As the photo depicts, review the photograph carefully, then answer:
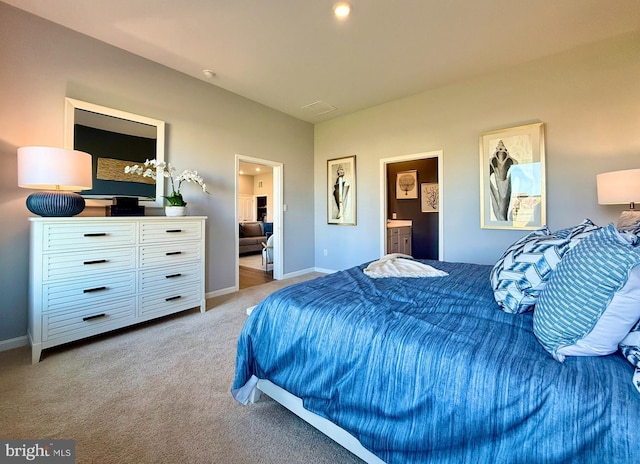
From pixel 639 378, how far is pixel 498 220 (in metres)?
3.01

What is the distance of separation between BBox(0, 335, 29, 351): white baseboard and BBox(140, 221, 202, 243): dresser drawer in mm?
1225

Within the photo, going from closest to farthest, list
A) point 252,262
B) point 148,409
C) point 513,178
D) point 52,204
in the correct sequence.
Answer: point 148,409 → point 52,204 → point 513,178 → point 252,262

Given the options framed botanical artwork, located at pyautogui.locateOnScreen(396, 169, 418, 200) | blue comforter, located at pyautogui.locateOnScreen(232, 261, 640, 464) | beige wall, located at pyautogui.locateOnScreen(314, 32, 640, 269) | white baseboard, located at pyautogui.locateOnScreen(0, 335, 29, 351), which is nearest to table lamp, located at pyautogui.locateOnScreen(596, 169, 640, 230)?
beige wall, located at pyautogui.locateOnScreen(314, 32, 640, 269)

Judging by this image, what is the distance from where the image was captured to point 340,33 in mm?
2549

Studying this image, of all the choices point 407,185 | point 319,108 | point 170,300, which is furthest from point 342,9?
point 407,185

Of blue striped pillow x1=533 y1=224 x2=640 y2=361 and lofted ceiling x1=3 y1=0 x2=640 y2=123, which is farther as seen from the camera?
lofted ceiling x1=3 y1=0 x2=640 y2=123

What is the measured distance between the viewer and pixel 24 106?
2.28 metres

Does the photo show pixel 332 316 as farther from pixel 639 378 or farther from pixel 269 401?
pixel 639 378

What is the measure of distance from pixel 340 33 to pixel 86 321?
3394 millimetres

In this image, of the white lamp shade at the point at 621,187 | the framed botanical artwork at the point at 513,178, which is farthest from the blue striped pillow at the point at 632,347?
the framed botanical artwork at the point at 513,178

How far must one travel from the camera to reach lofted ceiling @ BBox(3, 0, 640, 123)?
2225 millimetres

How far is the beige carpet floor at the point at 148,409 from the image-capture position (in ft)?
4.05

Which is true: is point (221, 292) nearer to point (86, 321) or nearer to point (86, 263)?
point (86, 321)

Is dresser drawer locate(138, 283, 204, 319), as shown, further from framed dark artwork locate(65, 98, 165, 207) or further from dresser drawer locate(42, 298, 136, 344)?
framed dark artwork locate(65, 98, 165, 207)
